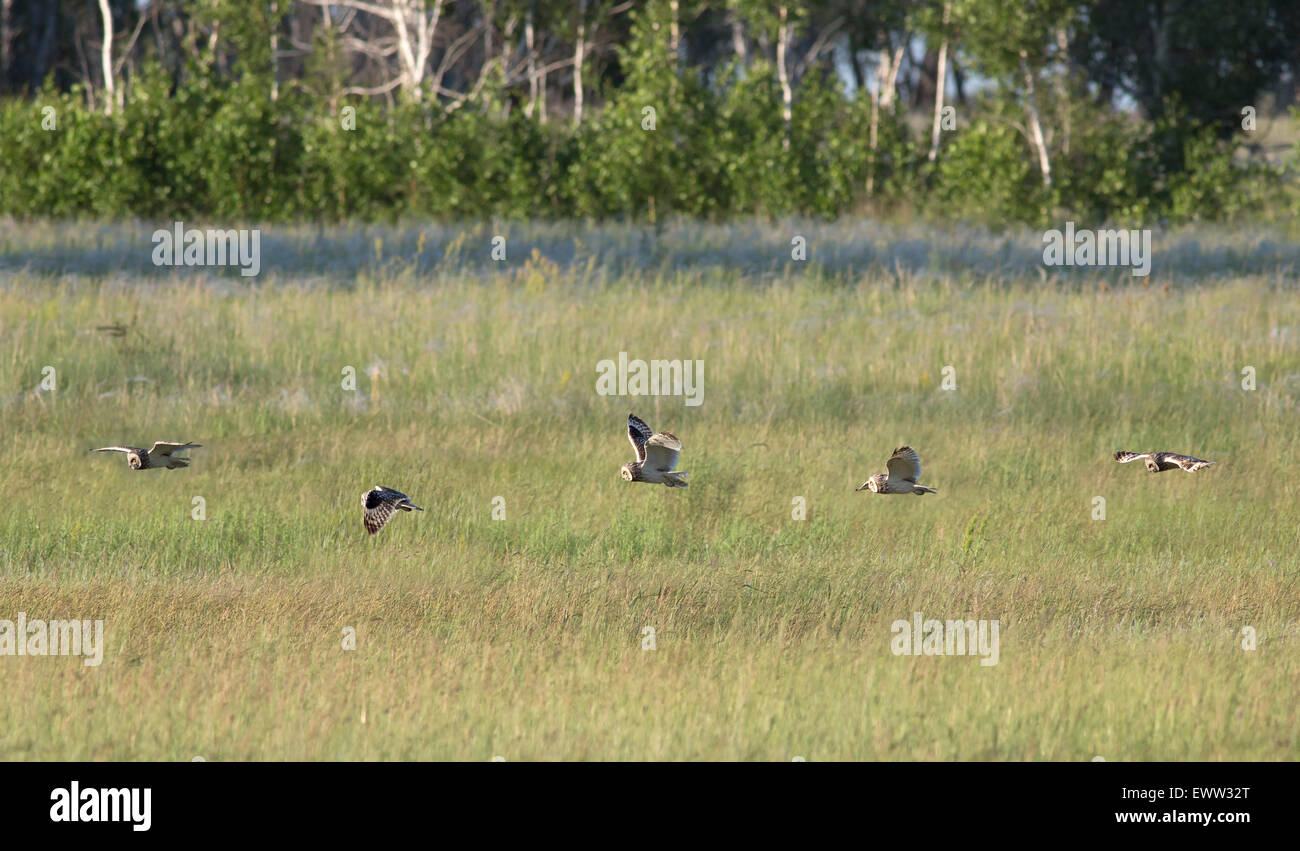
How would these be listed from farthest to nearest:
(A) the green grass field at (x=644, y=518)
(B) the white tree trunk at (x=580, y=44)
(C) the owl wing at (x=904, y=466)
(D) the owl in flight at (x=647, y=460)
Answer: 1. (B) the white tree trunk at (x=580, y=44)
2. (D) the owl in flight at (x=647, y=460)
3. (C) the owl wing at (x=904, y=466)
4. (A) the green grass field at (x=644, y=518)

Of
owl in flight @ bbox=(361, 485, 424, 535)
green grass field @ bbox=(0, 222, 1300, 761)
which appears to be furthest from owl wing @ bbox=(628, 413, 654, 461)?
owl in flight @ bbox=(361, 485, 424, 535)

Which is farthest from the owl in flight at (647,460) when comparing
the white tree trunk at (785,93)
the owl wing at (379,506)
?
the white tree trunk at (785,93)

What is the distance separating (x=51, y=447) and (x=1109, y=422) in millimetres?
8357

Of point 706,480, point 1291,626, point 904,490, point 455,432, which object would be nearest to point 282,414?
point 455,432

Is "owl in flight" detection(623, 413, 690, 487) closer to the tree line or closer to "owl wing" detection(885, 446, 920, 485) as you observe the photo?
"owl wing" detection(885, 446, 920, 485)

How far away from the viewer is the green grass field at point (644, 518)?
6129 millimetres

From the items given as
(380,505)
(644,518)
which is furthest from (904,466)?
(380,505)

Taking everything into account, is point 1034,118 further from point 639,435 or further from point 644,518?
point 639,435

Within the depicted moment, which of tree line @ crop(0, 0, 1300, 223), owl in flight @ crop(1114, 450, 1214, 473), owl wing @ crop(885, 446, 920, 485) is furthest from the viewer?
tree line @ crop(0, 0, 1300, 223)

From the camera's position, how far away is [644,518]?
9664mm

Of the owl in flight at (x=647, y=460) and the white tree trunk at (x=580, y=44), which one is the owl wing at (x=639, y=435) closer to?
the owl in flight at (x=647, y=460)

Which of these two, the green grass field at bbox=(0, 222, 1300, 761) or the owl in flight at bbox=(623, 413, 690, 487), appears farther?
the owl in flight at bbox=(623, 413, 690, 487)

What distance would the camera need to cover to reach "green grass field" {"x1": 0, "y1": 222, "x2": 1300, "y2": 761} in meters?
6.13

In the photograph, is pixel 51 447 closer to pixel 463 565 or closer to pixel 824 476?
pixel 463 565
